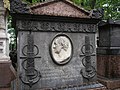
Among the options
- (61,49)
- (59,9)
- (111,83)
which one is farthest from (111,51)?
(59,9)

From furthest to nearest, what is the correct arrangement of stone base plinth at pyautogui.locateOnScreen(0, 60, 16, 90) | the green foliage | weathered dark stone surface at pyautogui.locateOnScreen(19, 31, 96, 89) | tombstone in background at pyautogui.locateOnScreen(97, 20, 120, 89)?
the green foliage → tombstone in background at pyautogui.locateOnScreen(97, 20, 120, 89) → weathered dark stone surface at pyautogui.locateOnScreen(19, 31, 96, 89) → stone base plinth at pyautogui.locateOnScreen(0, 60, 16, 90)

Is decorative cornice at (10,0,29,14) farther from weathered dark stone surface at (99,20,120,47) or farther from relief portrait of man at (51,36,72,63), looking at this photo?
weathered dark stone surface at (99,20,120,47)

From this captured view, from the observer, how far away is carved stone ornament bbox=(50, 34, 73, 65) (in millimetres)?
4406

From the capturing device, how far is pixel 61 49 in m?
4.50

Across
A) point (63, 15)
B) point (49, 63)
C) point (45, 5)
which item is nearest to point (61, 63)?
point (49, 63)

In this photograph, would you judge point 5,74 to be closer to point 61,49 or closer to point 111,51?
point 61,49

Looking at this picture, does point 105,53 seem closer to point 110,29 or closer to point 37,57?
point 110,29

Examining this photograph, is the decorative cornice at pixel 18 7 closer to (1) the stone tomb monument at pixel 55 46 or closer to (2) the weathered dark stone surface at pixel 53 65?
(1) the stone tomb monument at pixel 55 46

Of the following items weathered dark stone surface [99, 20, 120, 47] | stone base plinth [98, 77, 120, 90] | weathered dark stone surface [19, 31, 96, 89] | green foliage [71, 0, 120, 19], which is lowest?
stone base plinth [98, 77, 120, 90]

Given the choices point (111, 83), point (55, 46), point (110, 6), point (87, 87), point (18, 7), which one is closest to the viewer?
point (18, 7)

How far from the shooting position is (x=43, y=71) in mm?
4328

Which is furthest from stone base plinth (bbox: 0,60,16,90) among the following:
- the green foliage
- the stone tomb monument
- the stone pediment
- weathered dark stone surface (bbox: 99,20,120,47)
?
the green foliage

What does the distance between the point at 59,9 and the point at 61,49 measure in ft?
3.63

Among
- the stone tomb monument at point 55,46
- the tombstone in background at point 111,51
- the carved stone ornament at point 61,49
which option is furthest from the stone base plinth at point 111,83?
the carved stone ornament at point 61,49
